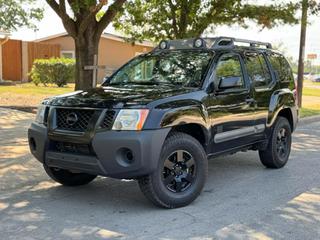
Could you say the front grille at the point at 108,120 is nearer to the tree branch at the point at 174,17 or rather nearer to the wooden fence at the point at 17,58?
the tree branch at the point at 174,17

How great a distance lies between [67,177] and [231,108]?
2.38 metres

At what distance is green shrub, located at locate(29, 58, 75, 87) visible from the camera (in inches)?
926

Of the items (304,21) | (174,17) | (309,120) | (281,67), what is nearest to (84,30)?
(174,17)

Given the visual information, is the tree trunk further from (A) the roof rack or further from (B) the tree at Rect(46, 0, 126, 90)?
(A) the roof rack

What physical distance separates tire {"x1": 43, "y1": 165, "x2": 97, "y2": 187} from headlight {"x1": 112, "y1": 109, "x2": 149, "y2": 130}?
1618 mm

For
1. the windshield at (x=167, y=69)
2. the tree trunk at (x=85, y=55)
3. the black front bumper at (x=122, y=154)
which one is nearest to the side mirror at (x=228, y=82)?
the windshield at (x=167, y=69)

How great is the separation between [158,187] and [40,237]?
1359mm

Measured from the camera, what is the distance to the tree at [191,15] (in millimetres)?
13906

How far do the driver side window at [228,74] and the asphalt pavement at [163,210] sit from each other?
4.57 ft

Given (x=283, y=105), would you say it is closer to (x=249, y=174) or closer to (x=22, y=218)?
(x=249, y=174)

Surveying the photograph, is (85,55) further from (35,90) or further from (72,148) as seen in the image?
(35,90)

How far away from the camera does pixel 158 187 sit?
16.9ft

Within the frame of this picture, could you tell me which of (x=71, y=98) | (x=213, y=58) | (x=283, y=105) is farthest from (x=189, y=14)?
(x=71, y=98)

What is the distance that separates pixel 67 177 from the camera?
6.32 metres
